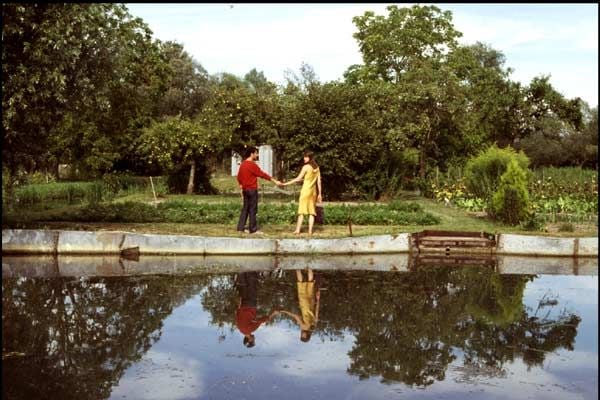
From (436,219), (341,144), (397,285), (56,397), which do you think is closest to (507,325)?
(397,285)

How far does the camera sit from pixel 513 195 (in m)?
18.1

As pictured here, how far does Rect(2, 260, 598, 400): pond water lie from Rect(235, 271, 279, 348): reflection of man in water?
33 millimetres

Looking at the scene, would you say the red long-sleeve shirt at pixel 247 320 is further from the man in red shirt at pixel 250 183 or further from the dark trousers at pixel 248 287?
the man in red shirt at pixel 250 183

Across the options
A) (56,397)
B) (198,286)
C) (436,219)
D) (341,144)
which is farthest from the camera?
(341,144)

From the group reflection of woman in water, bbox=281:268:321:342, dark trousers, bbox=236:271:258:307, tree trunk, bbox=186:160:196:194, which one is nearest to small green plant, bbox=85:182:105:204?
tree trunk, bbox=186:160:196:194

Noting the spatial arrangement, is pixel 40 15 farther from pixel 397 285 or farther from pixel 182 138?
pixel 182 138

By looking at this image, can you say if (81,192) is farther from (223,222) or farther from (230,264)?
(230,264)

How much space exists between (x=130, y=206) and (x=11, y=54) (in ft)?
17.3

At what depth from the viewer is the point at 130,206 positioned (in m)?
18.8

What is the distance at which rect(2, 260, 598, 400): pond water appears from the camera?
6.98 meters

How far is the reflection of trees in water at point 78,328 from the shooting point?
23.0 ft

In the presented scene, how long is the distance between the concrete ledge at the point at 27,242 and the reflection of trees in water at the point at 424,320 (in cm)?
473

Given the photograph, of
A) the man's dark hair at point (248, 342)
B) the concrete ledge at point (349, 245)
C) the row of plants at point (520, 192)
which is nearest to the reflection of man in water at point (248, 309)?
the man's dark hair at point (248, 342)

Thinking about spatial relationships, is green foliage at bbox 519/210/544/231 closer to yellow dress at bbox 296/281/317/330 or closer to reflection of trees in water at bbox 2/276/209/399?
yellow dress at bbox 296/281/317/330
